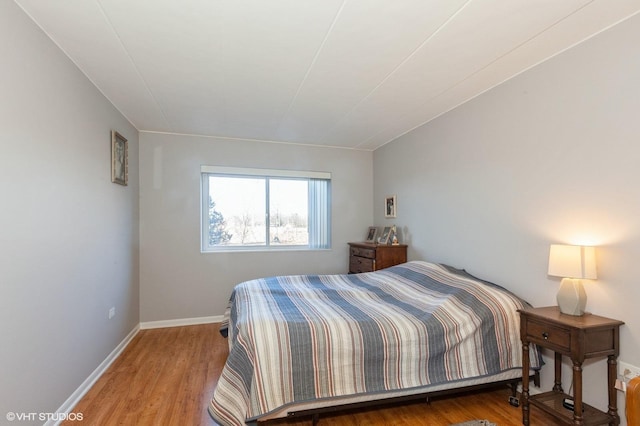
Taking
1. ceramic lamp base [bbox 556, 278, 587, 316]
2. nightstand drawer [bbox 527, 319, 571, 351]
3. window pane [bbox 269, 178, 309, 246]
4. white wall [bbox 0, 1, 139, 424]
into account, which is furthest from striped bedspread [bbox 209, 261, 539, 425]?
window pane [bbox 269, 178, 309, 246]

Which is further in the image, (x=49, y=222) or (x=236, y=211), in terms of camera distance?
(x=236, y=211)

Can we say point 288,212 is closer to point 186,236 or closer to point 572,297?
point 186,236

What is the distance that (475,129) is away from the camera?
2.86 m

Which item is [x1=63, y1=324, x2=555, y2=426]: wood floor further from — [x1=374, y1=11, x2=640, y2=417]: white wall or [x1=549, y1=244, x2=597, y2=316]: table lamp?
[x1=549, y1=244, x2=597, y2=316]: table lamp

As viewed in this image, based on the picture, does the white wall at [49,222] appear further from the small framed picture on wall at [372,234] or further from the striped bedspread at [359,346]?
the small framed picture on wall at [372,234]

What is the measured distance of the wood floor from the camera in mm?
2068

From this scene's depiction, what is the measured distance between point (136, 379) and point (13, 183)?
6.08 ft

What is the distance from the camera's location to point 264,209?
14.6ft

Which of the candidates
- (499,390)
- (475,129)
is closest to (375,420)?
(499,390)

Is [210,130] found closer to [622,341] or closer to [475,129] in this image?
[475,129]

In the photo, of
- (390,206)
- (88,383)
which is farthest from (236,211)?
(88,383)

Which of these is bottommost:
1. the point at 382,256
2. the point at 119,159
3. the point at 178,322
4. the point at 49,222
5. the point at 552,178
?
the point at 178,322

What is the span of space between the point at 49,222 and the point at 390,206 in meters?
3.56

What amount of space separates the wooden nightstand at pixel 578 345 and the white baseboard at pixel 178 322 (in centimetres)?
350
